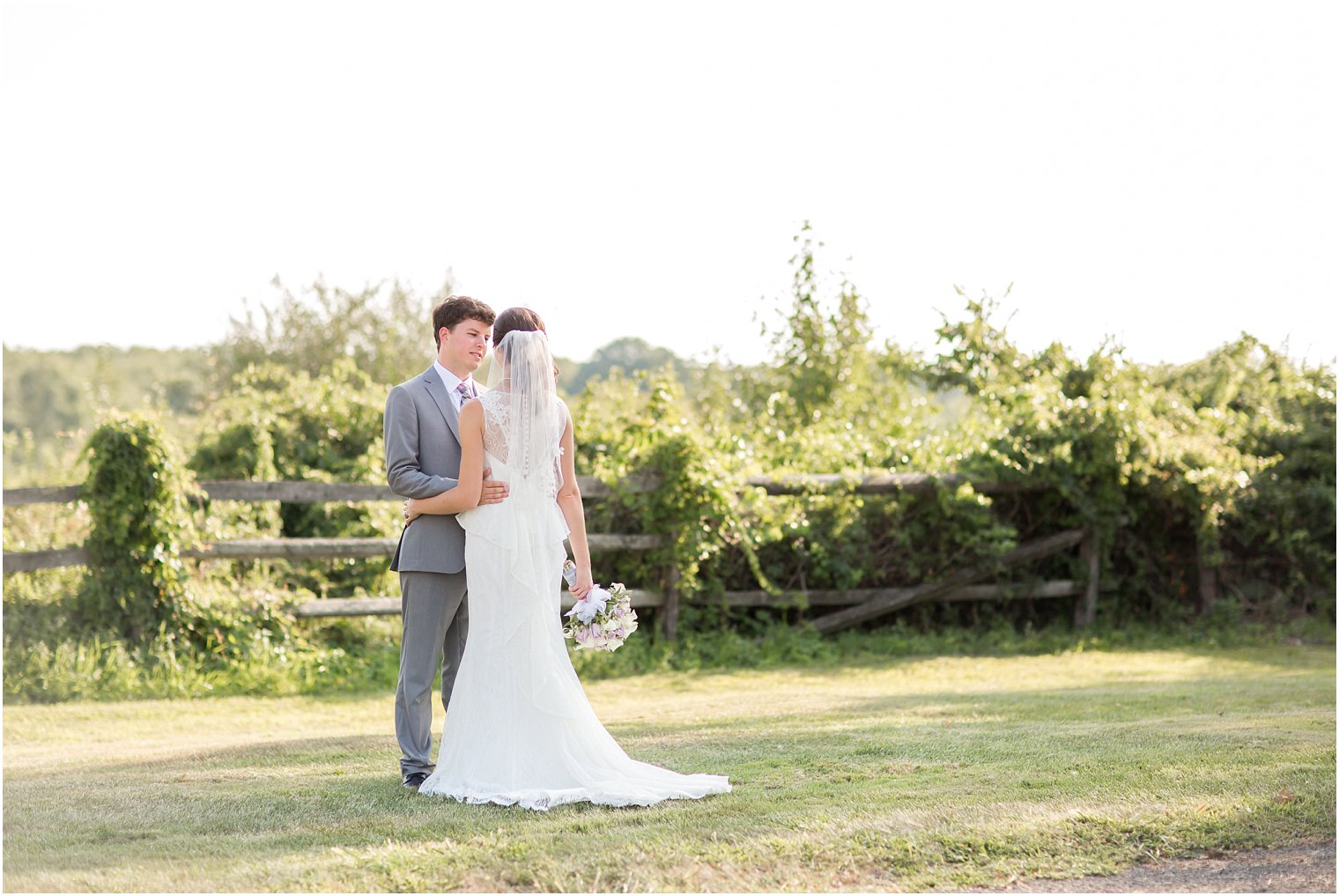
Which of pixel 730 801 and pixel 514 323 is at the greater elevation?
pixel 514 323

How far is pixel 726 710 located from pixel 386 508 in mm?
4508

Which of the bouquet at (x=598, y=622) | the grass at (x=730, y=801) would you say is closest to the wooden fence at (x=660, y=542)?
the grass at (x=730, y=801)

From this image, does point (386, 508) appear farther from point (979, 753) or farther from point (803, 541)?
point (979, 753)

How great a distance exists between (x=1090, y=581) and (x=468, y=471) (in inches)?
333

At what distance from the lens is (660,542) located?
33.5 feet

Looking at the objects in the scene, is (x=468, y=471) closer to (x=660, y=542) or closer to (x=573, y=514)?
(x=573, y=514)

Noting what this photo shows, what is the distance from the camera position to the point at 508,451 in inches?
194

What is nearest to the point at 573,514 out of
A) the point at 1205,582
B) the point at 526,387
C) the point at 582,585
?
the point at 582,585

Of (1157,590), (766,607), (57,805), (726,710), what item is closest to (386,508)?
(766,607)

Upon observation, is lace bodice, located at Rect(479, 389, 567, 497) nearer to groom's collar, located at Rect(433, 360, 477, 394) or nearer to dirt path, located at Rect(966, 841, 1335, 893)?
groom's collar, located at Rect(433, 360, 477, 394)

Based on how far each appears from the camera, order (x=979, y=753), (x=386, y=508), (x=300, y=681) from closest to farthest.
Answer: (x=979, y=753) → (x=300, y=681) → (x=386, y=508)

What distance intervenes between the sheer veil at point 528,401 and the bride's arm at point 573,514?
0.10m

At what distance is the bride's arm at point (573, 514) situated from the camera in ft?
16.5

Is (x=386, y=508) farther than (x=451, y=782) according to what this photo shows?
Yes
